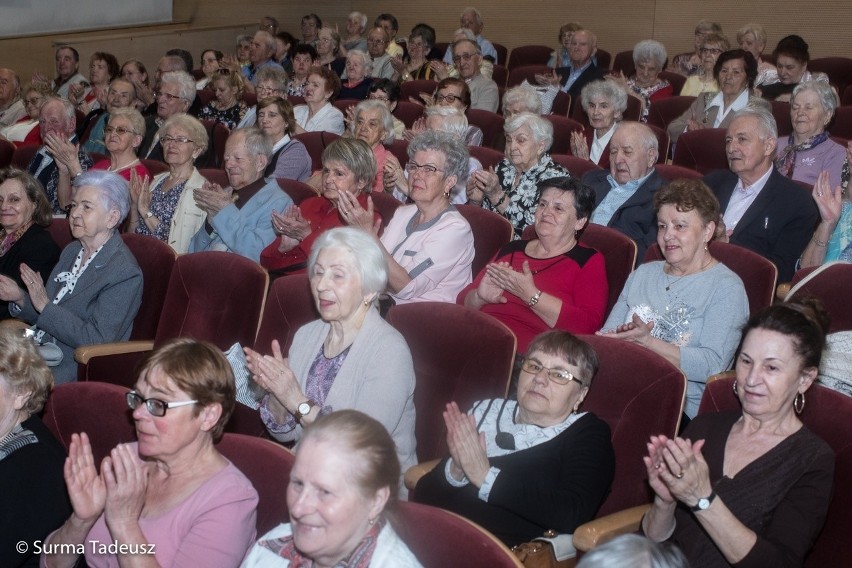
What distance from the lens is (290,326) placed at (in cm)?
325

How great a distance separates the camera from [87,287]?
3.54 meters

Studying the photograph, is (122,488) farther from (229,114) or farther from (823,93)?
(229,114)

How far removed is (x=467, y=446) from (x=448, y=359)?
1.83 ft

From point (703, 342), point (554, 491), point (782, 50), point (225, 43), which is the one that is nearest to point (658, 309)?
point (703, 342)

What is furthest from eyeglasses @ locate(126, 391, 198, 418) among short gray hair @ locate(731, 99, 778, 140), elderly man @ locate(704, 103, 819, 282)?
short gray hair @ locate(731, 99, 778, 140)

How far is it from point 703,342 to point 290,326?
4.46 feet

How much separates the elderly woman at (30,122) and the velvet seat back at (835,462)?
5697mm

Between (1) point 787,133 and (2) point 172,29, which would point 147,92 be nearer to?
(2) point 172,29

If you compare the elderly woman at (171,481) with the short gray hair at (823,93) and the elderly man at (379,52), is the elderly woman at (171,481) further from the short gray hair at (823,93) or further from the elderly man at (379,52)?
the elderly man at (379,52)

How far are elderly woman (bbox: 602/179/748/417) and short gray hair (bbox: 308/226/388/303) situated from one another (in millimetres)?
783

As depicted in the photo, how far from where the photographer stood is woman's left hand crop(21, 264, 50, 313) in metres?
3.48

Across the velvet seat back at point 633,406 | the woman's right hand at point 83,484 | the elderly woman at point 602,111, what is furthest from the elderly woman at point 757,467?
the elderly woman at point 602,111

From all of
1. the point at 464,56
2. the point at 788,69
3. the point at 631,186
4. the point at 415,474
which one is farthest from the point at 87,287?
the point at 788,69

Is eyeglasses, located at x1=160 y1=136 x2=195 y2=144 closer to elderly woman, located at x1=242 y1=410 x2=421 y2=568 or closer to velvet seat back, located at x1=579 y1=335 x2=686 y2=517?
velvet seat back, located at x1=579 y1=335 x2=686 y2=517
